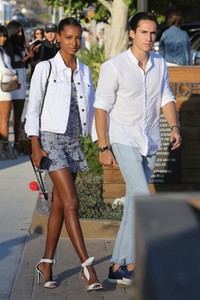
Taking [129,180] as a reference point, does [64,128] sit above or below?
above

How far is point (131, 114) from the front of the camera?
566cm

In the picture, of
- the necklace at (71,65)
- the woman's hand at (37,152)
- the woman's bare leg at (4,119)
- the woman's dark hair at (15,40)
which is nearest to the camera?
the woman's hand at (37,152)

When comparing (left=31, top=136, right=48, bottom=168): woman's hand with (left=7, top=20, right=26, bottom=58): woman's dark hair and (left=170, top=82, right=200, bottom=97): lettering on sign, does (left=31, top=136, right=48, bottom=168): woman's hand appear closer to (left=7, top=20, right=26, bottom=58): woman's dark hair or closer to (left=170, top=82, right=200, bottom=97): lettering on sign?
(left=170, top=82, right=200, bottom=97): lettering on sign

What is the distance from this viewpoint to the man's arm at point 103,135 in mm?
5613

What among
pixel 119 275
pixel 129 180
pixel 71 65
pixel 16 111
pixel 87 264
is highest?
pixel 71 65

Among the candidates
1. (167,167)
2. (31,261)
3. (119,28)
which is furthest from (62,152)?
(119,28)

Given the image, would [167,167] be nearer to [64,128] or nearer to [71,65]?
[71,65]

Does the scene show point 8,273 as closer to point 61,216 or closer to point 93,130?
point 61,216

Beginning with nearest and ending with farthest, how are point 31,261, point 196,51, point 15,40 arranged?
1. point 31,261
2. point 15,40
3. point 196,51

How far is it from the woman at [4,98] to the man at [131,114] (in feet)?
20.8

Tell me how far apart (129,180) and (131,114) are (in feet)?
1.37

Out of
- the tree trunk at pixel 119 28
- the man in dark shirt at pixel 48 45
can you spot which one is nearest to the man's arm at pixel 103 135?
the man in dark shirt at pixel 48 45

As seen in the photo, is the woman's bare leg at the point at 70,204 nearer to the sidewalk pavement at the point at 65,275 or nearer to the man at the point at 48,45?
the sidewalk pavement at the point at 65,275

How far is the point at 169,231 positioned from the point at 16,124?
1126cm
